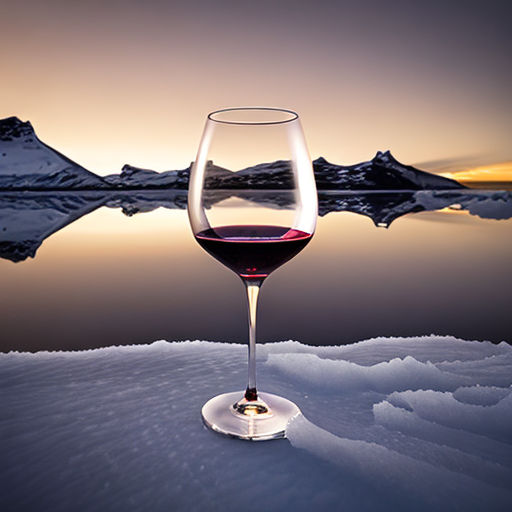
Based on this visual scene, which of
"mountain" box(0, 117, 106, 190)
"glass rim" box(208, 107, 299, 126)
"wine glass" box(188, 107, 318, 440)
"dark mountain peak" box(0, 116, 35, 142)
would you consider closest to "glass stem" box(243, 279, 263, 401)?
"wine glass" box(188, 107, 318, 440)

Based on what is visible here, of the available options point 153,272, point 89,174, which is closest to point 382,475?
point 153,272

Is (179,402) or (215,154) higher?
(215,154)

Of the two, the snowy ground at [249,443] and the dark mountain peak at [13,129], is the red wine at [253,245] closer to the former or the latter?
the snowy ground at [249,443]

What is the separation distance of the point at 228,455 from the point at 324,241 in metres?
3.49

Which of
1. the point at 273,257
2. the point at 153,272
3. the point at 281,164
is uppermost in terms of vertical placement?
the point at 281,164

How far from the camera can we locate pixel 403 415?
3.14 ft

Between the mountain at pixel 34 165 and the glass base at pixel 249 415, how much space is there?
46219 mm

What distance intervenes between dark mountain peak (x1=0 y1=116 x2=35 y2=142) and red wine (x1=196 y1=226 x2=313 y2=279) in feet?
305

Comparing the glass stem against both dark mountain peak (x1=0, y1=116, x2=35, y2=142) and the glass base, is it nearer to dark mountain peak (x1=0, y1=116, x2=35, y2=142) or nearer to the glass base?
the glass base

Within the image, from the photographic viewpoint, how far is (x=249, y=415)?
1.00 m

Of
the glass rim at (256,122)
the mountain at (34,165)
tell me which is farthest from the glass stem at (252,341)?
the mountain at (34,165)

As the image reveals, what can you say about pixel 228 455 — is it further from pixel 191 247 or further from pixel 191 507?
pixel 191 247

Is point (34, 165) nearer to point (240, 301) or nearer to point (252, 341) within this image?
point (240, 301)

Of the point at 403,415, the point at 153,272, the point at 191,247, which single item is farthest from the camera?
the point at 191,247
